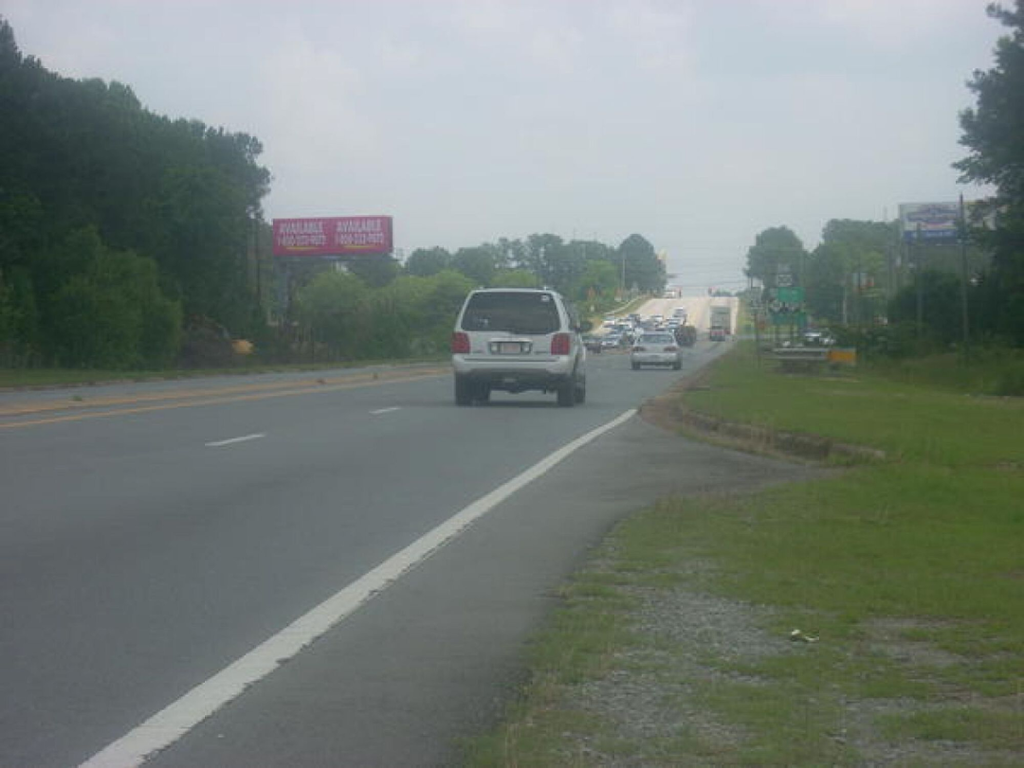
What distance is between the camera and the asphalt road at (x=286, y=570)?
5742 millimetres

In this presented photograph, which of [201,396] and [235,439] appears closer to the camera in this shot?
[235,439]

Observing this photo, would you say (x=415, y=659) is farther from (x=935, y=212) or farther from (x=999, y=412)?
(x=935, y=212)

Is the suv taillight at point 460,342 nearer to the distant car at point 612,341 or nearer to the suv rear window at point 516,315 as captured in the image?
the suv rear window at point 516,315

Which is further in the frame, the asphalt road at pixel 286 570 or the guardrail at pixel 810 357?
the guardrail at pixel 810 357

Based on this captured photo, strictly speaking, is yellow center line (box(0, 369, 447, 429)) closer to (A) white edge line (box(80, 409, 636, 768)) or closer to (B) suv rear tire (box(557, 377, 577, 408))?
(B) suv rear tire (box(557, 377, 577, 408))

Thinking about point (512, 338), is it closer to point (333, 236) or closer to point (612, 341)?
point (333, 236)

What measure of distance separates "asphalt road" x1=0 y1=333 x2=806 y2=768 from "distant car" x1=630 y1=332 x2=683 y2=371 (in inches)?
1329

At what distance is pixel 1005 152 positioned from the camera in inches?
1871

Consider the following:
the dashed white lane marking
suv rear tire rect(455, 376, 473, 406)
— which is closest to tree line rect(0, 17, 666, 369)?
suv rear tire rect(455, 376, 473, 406)

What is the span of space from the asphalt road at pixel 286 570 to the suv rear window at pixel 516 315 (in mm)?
4772

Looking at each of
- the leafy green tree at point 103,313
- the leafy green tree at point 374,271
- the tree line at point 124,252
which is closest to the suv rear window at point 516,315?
the tree line at point 124,252

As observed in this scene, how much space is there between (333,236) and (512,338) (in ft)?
266

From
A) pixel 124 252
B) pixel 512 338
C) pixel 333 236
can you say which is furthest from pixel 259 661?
pixel 333 236

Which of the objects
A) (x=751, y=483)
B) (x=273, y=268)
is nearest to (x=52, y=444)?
(x=751, y=483)
